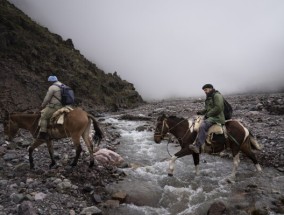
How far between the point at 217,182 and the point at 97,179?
4291mm

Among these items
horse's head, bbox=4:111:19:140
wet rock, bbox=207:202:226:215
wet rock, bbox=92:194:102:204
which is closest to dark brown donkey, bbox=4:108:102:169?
horse's head, bbox=4:111:19:140

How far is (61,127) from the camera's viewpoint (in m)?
10.3

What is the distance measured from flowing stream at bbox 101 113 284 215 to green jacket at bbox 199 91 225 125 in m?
2.27

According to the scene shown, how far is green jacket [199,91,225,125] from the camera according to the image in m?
10.2

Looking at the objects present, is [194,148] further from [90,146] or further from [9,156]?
[9,156]

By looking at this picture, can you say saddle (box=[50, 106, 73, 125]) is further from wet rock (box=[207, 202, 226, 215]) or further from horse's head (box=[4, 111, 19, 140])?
wet rock (box=[207, 202, 226, 215])

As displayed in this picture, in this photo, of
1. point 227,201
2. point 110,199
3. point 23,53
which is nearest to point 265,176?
point 227,201

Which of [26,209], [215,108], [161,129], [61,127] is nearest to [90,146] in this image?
[61,127]

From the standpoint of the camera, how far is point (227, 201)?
8.81 m

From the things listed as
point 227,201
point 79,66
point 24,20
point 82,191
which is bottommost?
point 227,201

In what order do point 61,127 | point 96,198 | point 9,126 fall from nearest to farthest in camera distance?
point 96,198
point 61,127
point 9,126

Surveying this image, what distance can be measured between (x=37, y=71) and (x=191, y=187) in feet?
103

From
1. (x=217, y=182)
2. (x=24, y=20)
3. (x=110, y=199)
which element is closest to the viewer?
(x=110, y=199)

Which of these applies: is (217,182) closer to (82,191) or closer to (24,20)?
(82,191)
